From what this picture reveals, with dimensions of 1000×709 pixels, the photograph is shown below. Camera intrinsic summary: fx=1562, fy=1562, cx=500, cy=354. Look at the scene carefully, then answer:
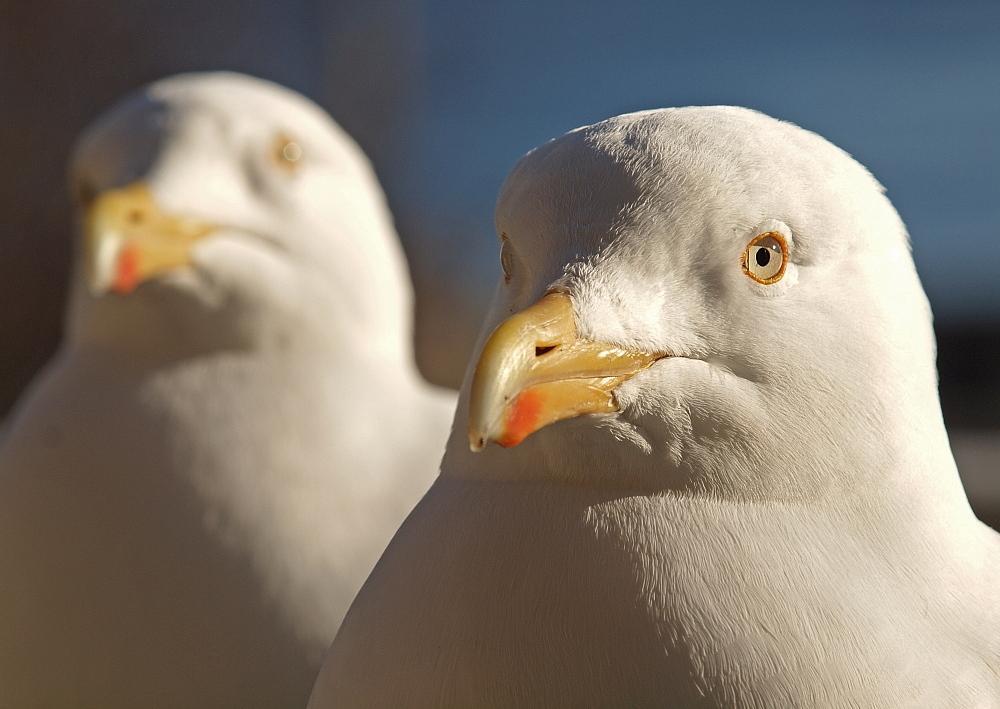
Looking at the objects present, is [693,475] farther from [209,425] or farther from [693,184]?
[209,425]

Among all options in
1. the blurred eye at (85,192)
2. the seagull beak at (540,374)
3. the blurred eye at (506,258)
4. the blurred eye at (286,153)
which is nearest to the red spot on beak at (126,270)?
the blurred eye at (85,192)

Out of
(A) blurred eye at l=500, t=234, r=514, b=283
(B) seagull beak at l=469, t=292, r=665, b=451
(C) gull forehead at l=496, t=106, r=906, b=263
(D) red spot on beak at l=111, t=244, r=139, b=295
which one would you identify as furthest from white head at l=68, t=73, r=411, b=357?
(B) seagull beak at l=469, t=292, r=665, b=451

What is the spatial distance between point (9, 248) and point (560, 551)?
8899 mm

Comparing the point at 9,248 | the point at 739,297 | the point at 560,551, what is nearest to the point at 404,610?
the point at 560,551

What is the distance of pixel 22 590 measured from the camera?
3018mm

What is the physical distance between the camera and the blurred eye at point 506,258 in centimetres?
205

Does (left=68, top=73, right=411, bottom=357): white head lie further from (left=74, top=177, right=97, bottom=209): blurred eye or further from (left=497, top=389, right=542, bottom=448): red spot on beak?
(left=497, top=389, right=542, bottom=448): red spot on beak

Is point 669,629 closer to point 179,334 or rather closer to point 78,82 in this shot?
point 179,334

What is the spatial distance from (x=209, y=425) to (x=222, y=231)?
17.5 inches

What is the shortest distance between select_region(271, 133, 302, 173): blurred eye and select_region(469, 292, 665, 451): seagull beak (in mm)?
1775

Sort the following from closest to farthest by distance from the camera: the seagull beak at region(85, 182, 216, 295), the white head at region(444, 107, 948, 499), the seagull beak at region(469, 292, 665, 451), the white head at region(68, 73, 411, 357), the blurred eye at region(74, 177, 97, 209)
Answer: the seagull beak at region(469, 292, 665, 451), the white head at region(444, 107, 948, 499), the seagull beak at region(85, 182, 216, 295), the white head at region(68, 73, 411, 357), the blurred eye at region(74, 177, 97, 209)

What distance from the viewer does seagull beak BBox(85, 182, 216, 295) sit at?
3084 millimetres

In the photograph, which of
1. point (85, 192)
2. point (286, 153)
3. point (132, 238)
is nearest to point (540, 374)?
point (132, 238)

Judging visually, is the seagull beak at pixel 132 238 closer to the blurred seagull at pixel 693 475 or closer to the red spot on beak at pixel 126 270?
the red spot on beak at pixel 126 270
